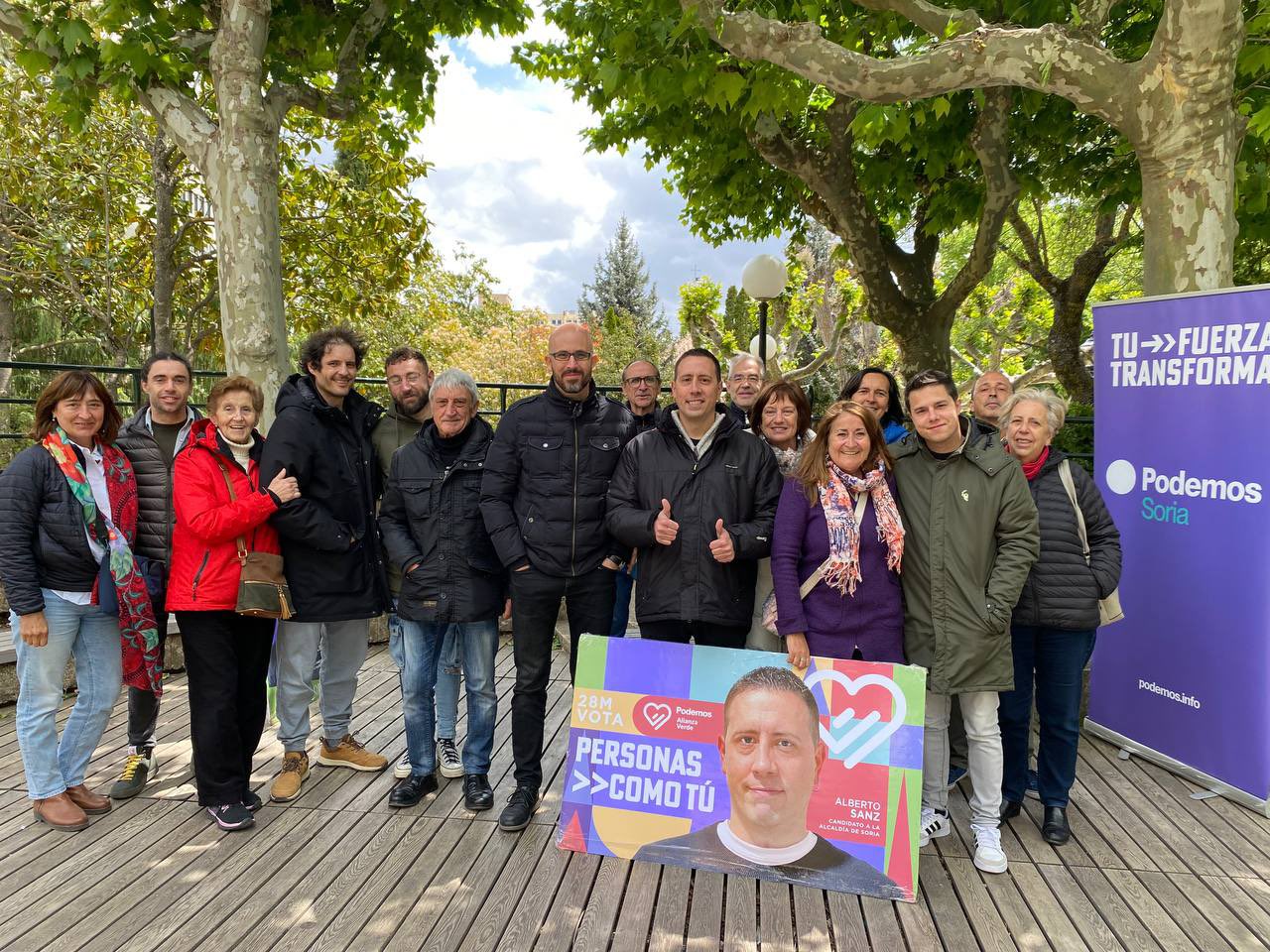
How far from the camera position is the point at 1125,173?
24.2 feet

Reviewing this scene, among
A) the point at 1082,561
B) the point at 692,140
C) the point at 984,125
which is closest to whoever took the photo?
the point at 1082,561

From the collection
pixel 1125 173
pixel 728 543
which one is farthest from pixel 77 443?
pixel 1125 173

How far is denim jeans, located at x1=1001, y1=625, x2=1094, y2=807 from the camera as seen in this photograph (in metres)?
3.33

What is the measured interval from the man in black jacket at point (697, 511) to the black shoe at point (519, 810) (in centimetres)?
92

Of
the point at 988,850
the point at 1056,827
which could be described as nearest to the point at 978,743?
the point at 988,850

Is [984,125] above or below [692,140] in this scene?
below

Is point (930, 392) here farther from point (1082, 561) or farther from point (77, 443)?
point (77, 443)

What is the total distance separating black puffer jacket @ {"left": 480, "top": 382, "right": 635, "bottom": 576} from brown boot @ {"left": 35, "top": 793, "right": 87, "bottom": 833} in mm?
2176

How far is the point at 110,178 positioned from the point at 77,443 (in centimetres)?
904

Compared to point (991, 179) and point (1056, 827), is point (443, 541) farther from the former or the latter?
point (991, 179)

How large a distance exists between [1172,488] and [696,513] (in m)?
2.65

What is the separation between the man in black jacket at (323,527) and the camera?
3.44 meters

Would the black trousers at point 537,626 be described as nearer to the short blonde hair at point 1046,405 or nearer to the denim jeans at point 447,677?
the denim jeans at point 447,677

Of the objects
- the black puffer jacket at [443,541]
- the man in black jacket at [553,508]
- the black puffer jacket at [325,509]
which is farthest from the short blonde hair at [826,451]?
the black puffer jacket at [325,509]
